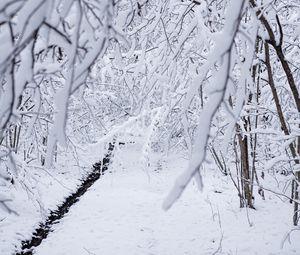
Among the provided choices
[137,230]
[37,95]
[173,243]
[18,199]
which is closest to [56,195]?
[18,199]

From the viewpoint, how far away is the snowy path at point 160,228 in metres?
6.57

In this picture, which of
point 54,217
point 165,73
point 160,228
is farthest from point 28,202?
point 165,73

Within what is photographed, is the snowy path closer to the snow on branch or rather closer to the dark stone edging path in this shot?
the dark stone edging path

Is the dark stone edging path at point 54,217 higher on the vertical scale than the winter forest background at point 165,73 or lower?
lower

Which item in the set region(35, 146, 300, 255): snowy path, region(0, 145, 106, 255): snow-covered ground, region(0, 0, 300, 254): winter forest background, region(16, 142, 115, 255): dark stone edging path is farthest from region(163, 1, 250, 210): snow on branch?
region(35, 146, 300, 255): snowy path

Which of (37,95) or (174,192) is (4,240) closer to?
(37,95)

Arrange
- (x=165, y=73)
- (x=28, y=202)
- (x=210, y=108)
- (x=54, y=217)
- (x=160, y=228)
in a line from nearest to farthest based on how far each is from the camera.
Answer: (x=210, y=108) < (x=165, y=73) < (x=160, y=228) < (x=54, y=217) < (x=28, y=202)

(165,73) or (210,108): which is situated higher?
(165,73)

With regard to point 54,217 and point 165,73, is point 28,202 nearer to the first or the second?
point 54,217

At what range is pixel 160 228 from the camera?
7828 mm

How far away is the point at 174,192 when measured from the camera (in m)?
1.24

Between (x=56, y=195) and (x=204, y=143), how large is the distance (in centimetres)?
995

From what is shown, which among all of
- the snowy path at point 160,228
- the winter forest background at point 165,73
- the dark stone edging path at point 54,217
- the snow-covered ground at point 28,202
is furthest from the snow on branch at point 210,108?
the snowy path at point 160,228

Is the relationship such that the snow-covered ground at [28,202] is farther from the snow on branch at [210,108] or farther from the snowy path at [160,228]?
the snow on branch at [210,108]
